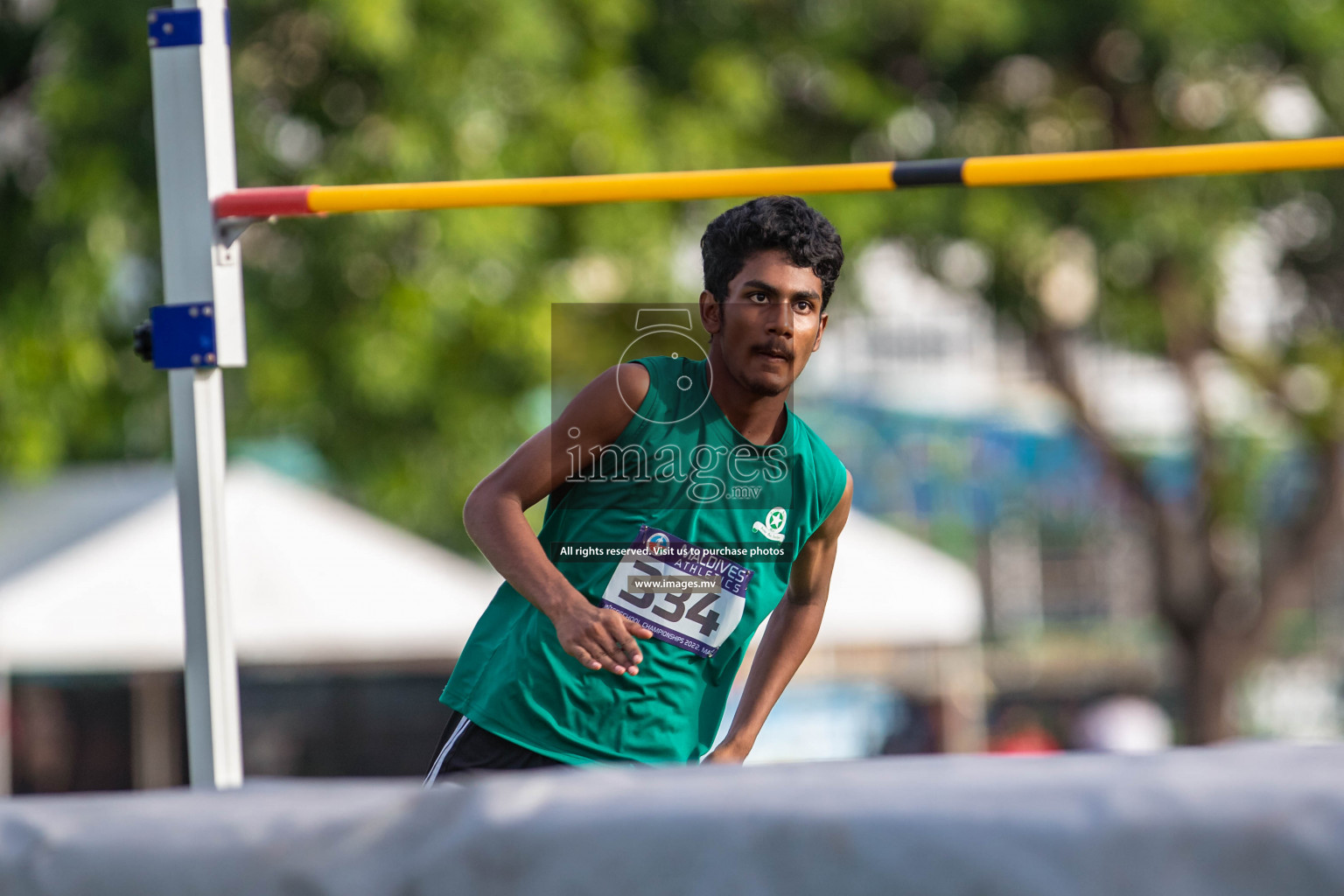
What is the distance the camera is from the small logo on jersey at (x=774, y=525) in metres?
2.37

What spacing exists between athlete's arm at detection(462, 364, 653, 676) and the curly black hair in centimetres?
23

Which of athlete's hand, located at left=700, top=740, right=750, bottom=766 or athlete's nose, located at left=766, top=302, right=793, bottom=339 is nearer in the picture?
athlete's nose, located at left=766, top=302, right=793, bottom=339

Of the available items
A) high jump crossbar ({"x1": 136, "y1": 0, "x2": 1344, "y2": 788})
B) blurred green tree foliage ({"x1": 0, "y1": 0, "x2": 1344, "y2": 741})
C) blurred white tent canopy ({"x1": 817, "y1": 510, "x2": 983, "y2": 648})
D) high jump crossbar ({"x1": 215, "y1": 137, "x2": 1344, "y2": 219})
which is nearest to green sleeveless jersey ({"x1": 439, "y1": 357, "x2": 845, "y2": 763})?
high jump crossbar ({"x1": 215, "y1": 137, "x2": 1344, "y2": 219})

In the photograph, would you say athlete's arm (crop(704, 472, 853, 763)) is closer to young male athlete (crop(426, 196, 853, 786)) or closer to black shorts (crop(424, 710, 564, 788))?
young male athlete (crop(426, 196, 853, 786))

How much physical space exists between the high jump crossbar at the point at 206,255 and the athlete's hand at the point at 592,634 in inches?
36.8

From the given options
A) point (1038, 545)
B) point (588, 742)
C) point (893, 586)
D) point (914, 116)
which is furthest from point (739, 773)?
point (1038, 545)

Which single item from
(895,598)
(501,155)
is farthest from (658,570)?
(895,598)

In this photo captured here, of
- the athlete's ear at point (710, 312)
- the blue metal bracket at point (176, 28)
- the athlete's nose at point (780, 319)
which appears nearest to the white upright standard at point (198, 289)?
the blue metal bracket at point (176, 28)

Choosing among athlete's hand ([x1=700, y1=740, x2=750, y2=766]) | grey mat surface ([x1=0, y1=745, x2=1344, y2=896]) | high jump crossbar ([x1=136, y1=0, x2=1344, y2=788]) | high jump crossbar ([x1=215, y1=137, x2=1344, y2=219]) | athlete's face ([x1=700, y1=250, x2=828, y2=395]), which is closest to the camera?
grey mat surface ([x1=0, y1=745, x2=1344, y2=896])

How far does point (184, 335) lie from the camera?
9.37ft

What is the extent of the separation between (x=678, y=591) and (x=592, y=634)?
208 mm

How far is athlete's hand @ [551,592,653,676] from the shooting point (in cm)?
218

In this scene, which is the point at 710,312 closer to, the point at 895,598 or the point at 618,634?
the point at 618,634

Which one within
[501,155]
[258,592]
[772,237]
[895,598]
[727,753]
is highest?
[501,155]
